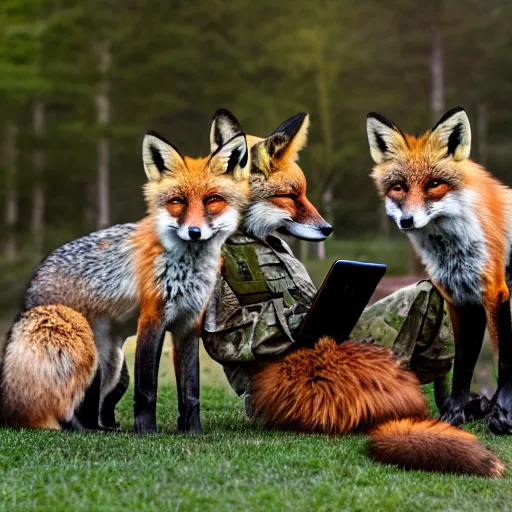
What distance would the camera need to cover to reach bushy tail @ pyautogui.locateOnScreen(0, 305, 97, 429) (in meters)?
5.27

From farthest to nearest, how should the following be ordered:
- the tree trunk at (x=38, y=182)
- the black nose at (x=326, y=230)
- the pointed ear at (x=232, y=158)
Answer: the tree trunk at (x=38, y=182)
the black nose at (x=326, y=230)
the pointed ear at (x=232, y=158)

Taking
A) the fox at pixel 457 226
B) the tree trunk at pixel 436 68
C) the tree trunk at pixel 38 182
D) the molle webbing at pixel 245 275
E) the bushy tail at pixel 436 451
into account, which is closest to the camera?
the bushy tail at pixel 436 451

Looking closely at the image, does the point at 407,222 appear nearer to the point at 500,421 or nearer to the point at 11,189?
the point at 500,421

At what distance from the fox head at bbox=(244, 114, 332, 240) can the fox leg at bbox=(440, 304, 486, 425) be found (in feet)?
3.52

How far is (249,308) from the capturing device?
18.9ft

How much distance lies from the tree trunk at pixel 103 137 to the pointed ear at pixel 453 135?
17.7 meters

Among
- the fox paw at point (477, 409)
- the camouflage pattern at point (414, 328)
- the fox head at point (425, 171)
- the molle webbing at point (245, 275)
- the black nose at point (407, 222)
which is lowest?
the fox paw at point (477, 409)

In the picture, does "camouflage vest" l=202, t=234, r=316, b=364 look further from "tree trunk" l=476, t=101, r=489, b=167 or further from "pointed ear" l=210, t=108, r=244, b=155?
"tree trunk" l=476, t=101, r=489, b=167

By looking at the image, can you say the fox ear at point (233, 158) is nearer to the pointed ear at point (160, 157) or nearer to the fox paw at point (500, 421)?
the pointed ear at point (160, 157)

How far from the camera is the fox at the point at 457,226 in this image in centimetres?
538

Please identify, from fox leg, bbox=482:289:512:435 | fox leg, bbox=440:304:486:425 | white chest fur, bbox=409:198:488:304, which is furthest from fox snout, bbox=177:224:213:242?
fox leg, bbox=482:289:512:435

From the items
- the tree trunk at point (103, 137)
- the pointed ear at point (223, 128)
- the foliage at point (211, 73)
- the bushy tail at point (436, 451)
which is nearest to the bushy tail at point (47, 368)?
the pointed ear at point (223, 128)

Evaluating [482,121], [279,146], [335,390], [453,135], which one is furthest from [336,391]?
[482,121]

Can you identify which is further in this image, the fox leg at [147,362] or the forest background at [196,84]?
the forest background at [196,84]
